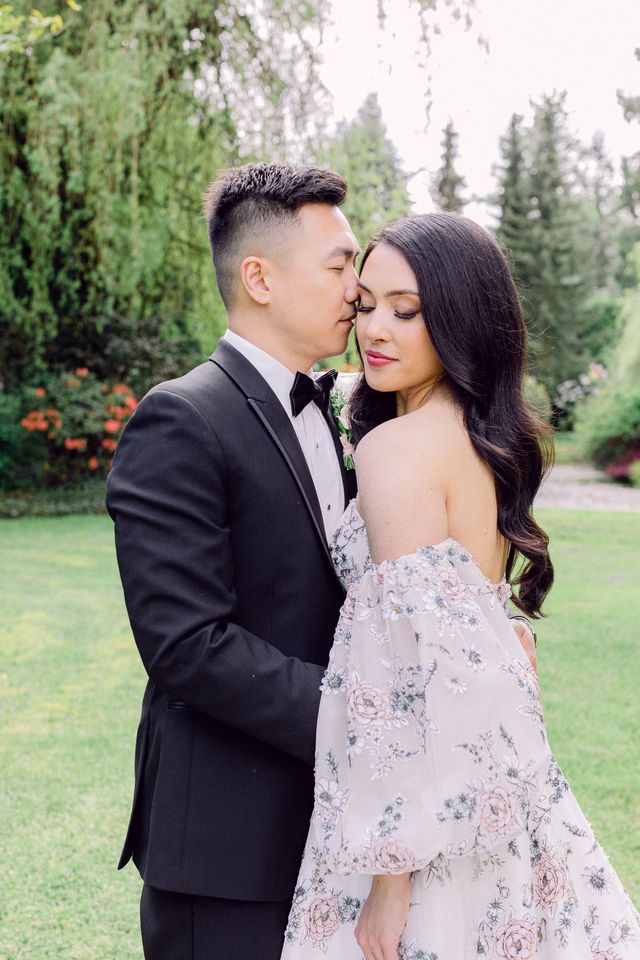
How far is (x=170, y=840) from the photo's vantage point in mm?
1709

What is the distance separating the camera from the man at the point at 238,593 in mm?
1605

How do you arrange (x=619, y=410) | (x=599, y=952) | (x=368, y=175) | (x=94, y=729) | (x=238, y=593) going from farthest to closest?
1. (x=619, y=410)
2. (x=368, y=175)
3. (x=94, y=729)
4. (x=599, y=952)
5. (x=238, y=593)

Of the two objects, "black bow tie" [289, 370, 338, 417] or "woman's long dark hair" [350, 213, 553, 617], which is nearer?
"woman's long dark hair" [350, 213, 553, 617]

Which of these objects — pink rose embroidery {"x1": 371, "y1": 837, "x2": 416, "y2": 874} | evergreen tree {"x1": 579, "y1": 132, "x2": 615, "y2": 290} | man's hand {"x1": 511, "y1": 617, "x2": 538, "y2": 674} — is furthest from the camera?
evergreen tree {"x1": 579, "y1": 132, "x2": 615, "y2": 290}

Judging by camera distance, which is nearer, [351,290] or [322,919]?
[322,919]

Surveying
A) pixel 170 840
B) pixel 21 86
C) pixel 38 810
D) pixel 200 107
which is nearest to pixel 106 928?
pixel 38 810

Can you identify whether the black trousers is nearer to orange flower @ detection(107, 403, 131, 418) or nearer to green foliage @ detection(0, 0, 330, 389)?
green foliage @ detection(0, 0, 330, 389)

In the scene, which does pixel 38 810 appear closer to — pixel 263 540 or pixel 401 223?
pixel 263 540

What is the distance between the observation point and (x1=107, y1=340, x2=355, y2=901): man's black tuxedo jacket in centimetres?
160

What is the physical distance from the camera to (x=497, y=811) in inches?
60.7

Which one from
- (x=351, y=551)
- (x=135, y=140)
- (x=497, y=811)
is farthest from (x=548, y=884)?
(x=135, y=140)

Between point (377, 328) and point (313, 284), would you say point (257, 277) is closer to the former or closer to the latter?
point (313, 284)

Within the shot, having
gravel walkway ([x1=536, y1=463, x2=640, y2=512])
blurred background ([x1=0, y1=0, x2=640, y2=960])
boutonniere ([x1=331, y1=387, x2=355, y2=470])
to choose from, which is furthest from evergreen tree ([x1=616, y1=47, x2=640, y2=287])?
boutonniere ([x1=331, y1=387, x2=355, y2=470])

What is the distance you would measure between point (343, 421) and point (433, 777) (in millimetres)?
867
